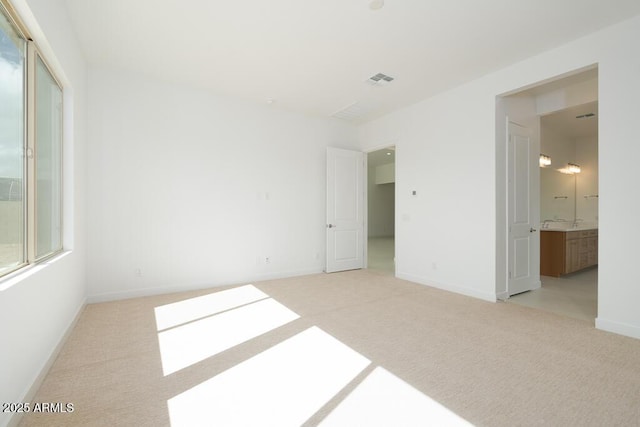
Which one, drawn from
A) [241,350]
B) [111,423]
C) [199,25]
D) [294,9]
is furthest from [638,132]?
[111,423]

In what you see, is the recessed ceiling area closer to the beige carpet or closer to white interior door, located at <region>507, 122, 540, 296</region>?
white interior door, located at <region>507, 122, 540, 296</region>

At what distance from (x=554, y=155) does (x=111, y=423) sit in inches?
329

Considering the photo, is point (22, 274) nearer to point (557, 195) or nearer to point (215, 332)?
point (215, 332)

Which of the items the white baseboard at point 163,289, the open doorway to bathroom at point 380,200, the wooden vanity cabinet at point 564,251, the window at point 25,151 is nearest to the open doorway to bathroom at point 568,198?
the wooden vanity cabinet at point 564,251

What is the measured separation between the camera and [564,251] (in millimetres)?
5117

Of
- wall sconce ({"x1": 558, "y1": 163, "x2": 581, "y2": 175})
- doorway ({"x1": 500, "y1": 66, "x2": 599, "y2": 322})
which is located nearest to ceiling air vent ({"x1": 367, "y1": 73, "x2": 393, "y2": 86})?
doorway ({"x1": 500, "y1": 66, "x2": 599, "y2": 322})

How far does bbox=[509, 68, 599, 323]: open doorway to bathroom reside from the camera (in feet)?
12.7

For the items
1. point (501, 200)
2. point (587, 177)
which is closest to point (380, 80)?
point (501, 200)

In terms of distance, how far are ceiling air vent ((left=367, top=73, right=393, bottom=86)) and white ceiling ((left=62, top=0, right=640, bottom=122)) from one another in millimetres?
101

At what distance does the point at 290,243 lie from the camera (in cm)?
529

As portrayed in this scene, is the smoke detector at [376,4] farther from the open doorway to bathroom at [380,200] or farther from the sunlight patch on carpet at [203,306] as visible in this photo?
the open doorway to bathroom at [380,200]

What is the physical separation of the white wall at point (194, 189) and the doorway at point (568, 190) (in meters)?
3.50

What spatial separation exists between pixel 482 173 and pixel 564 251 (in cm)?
272

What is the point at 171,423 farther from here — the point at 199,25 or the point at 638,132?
the point at 638,132
